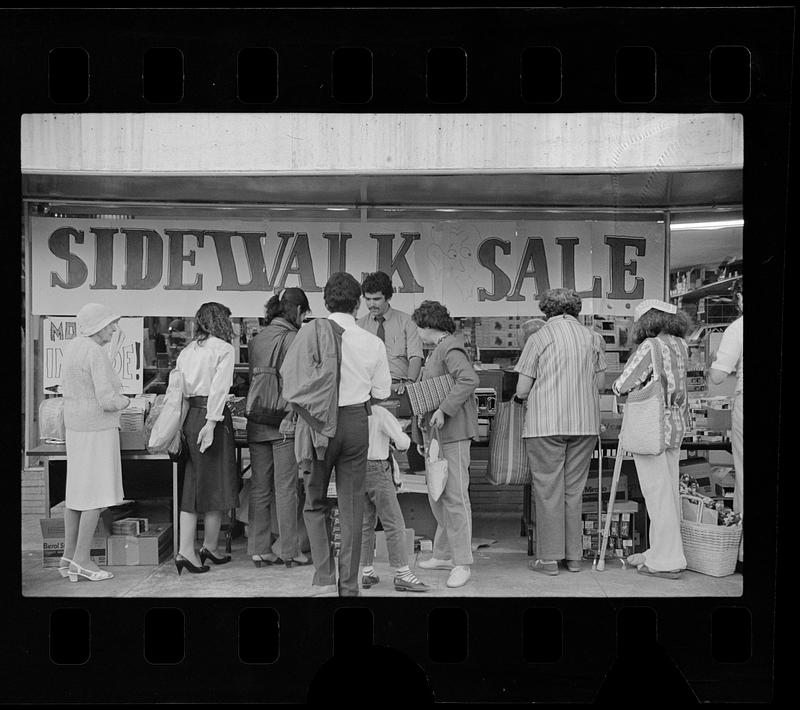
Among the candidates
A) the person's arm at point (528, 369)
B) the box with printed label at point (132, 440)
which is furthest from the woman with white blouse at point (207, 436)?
the person's arm at point (528, 369)

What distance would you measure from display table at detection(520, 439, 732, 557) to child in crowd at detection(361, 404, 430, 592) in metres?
0.84

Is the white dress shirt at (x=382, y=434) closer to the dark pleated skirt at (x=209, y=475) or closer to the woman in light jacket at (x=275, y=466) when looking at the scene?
the woman in light jacket at (x=275, y=466)

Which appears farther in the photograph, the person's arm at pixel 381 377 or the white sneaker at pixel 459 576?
the white sneaker at pixel 459 576

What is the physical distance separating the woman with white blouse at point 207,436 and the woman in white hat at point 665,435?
2.34 m

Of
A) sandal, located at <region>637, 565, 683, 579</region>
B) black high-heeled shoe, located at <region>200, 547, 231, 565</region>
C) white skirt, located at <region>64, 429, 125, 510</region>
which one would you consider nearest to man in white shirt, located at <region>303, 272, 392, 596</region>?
black high-heeled shoe, located at <region>200, 547, 231, 565</region>

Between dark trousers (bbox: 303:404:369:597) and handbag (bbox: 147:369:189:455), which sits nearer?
dark trousers (bbox: 303:404:369:597)

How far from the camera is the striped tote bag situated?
523 centimetres

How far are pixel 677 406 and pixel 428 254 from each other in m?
1.74

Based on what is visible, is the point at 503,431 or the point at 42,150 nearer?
the point at 42,150

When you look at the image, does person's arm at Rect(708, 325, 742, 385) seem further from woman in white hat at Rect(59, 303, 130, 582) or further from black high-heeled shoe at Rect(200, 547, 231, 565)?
woman in white hat at Rect(59, 303, 130, 582)

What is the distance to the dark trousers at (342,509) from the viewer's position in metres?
4.71
